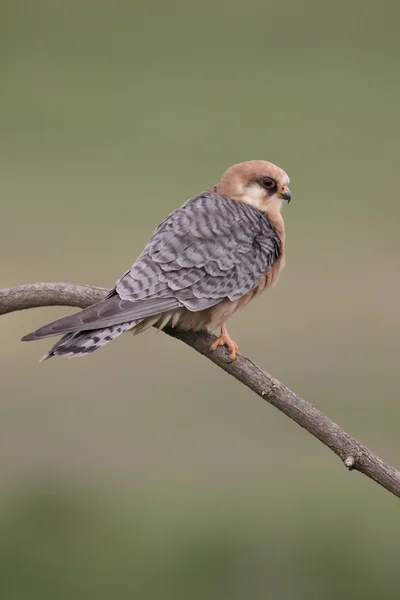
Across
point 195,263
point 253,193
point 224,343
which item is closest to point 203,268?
point 195,263

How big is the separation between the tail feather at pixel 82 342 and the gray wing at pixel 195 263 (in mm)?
33

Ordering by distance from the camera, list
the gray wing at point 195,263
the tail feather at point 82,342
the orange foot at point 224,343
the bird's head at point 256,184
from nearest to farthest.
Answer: the tail feather at point 82,342
the gray wing at point 195,263
the orange foot at point 224,343
the bird's head at point 256,184

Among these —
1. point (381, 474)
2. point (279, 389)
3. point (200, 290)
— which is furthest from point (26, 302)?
point (381, 474)

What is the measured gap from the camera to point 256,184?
8.40ft

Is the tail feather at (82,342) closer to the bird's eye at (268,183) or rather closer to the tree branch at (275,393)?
the tree branch at (275,393)

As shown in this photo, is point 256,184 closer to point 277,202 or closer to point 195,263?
point 277,202

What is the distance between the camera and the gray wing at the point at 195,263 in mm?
2131

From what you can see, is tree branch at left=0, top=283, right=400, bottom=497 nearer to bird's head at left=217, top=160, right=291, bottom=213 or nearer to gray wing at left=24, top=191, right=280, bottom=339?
gray wing at left=24, top=191, right=280, bottom=339

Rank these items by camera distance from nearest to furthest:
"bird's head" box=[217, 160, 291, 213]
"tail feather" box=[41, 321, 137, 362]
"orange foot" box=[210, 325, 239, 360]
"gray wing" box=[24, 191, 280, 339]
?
"tail feather" box=[41, 321, 137, 362]
"gray wing" box=[24, 191, 280, 339]
"orange foot" box=[210, 325, 239, 360]
"bird's head" box=[217, 160, 291, 213]

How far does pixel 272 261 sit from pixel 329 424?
602 millimetres

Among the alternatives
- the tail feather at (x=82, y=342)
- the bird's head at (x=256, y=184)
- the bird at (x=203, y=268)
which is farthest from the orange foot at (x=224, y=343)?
the bird's head at (x=256, y=184)

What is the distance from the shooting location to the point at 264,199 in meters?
2.59

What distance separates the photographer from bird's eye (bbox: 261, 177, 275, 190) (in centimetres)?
255

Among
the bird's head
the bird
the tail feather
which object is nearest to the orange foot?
the bird
